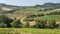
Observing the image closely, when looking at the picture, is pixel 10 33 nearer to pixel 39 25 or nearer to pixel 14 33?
pixel 14 33

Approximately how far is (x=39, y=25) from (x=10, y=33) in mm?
35816

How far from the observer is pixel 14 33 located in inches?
1427

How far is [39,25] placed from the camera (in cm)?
7094

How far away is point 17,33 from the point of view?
36.8 meters

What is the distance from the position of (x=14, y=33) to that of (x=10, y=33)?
2.70 feet

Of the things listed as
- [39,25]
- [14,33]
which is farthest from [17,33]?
[39,25]

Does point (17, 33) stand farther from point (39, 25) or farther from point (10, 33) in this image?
point (39, 25)

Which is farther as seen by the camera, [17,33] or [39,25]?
[39,25]

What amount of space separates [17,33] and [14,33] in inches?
28.5

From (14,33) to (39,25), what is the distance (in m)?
35.3

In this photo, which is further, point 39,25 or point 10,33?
point 39,25

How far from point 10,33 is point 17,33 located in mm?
1540

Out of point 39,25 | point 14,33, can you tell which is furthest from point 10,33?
point 39,25

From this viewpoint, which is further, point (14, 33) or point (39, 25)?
point (39, 25)
